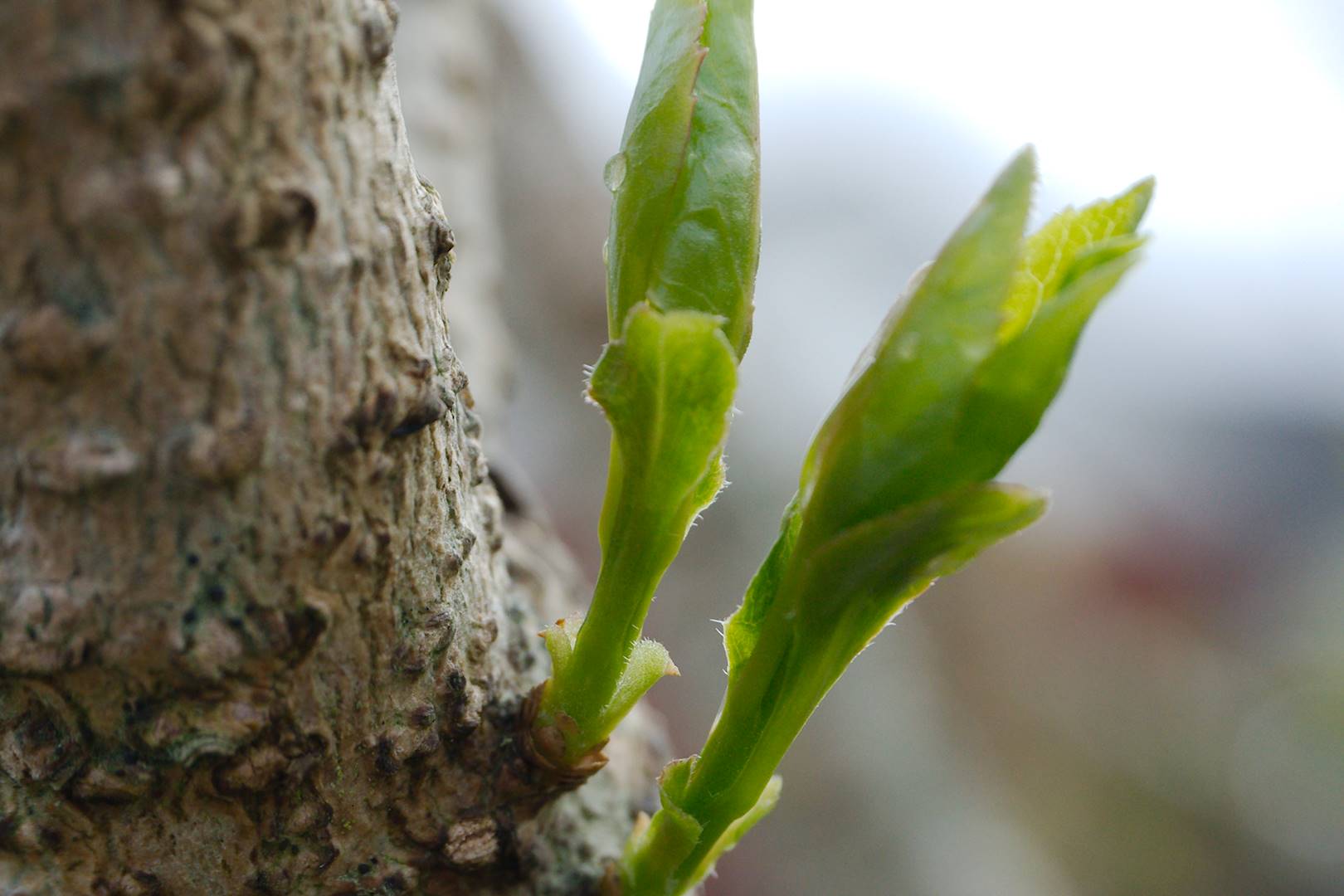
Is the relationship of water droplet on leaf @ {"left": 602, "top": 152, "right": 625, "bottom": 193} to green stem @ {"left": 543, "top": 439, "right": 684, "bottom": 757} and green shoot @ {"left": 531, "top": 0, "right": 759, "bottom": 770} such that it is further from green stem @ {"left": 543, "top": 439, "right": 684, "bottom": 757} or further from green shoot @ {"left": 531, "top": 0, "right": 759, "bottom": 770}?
green stem @ {"left": 543, "top": 439, "right": 684, "bottom": 757}

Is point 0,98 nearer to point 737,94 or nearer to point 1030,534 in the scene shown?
point 737,94

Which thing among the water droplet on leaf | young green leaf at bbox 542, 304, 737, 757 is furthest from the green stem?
the water droplet on leaf

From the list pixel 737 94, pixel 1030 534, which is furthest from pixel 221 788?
pixel 1030 534

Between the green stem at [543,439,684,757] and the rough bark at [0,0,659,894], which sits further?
the green stem at [543,439,684,757]

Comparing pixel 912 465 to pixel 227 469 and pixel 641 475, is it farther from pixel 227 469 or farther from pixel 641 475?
pixel 227 469

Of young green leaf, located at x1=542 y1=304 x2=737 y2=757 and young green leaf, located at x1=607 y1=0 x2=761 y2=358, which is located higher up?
young green leaf, located at x1=607 y1=0 x2=761 y2=358

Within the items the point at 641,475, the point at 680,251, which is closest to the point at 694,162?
the point at 680,251
